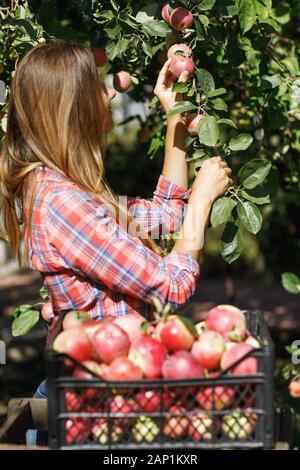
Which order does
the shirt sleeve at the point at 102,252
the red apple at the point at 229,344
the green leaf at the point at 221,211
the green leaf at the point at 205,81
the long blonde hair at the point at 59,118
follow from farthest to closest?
the green leaf at the point at 205,81, the green leaf at the point at 221,211, the long blonde hair at the point at 59,118, the shirt sleeve at the point at 102,252, the red apple at the point at 229,344

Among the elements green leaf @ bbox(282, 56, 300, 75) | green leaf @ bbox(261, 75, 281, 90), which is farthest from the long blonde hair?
green leaf @ bbox(282, 56, 300, 75)

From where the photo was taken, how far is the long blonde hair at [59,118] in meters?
1.74

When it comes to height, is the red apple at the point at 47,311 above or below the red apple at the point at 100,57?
below

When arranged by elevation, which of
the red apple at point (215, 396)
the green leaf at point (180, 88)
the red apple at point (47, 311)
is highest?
the green leaf at point (180, 88)

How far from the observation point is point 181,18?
2.09 metres

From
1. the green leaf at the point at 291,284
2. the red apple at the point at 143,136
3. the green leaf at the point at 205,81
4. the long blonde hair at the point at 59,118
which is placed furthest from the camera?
the red apple at the point at 143,136

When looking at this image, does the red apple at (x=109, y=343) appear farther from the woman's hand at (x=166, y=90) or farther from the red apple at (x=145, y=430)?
the woman's hand at (x=166, y=90)

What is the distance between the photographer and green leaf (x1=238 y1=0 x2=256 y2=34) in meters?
2.13

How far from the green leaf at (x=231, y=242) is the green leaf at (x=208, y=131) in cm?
21

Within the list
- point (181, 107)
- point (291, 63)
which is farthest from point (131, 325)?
point (291, 63)

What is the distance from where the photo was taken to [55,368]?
140 cm

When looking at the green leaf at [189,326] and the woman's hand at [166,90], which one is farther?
the woman's hand at [166,90]

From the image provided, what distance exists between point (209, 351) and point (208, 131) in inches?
24.9

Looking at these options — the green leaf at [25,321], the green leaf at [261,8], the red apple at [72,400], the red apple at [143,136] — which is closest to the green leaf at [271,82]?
the green leaf at [261,8]
